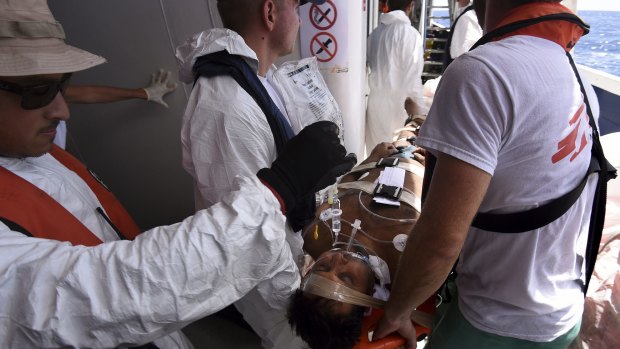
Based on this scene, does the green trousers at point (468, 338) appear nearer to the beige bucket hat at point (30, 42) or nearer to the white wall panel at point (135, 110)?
the beige bucket hat at point (30, 42)

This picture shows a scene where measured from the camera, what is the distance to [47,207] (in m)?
0.85

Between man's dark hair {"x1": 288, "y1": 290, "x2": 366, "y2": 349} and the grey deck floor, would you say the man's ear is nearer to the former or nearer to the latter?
man's dark hair {"x1": 288, "y1": 290, "x2": 366, "y2": 349}

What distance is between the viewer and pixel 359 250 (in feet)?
5.22

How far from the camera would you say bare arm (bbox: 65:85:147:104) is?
204 centimetres

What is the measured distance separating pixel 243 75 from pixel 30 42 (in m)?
0.64

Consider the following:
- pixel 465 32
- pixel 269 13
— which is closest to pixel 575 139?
pixel 269 13

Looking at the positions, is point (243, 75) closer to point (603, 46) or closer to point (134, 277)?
point (134, 277)

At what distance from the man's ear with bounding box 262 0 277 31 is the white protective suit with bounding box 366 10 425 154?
7.37 ft

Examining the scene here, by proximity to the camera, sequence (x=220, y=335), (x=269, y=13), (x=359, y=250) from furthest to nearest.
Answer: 1. (x=220, y=335)
2. (x=359, y=250)
3. (x=269, y=13)

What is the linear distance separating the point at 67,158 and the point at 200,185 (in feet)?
1.49

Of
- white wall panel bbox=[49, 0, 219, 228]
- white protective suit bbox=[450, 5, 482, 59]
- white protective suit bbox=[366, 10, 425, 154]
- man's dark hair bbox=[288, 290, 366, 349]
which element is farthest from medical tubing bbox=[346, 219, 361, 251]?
white protective suit bbox=[450, 5, 482, 59]

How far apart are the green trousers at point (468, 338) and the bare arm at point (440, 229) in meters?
0.23

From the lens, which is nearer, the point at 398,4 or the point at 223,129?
the point at 223,129

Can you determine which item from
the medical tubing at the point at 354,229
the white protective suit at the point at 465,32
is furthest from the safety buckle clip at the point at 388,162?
the white protective suit at the point at 465,32
